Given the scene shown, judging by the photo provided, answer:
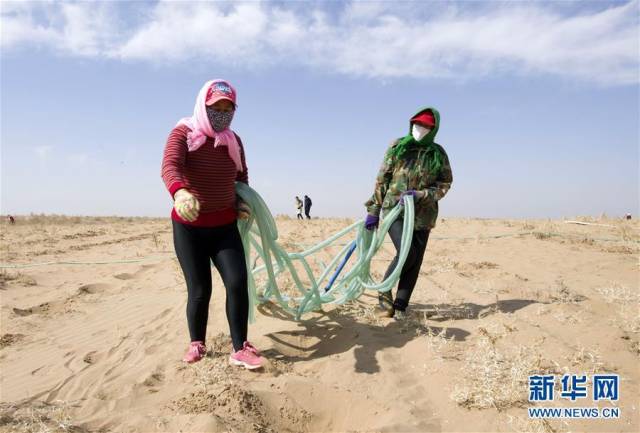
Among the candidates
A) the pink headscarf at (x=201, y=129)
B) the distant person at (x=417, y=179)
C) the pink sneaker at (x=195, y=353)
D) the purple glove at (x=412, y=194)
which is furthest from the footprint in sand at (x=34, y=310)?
the purple glove at (x=412, y=194)

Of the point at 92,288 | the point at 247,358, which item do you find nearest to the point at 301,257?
the point at 247,358

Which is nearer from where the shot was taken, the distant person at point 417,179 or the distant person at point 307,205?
the distant person at point 417,179

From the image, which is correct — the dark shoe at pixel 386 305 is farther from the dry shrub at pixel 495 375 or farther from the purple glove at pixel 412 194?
the dry shrub at pixel 495 375

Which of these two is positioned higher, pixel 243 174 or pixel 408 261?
pixel 243 174

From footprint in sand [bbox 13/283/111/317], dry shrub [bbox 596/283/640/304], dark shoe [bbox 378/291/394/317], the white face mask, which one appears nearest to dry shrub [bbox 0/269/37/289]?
footprint in sand [bbox 13/283/111/317]

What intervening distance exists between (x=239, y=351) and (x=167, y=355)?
2.36 feet

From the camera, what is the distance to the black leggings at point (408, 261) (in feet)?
12.9

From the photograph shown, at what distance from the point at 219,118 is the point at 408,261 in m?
2.05

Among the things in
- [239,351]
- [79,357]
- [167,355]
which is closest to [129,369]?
[167,355]

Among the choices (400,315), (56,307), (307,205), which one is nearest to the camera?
(400,315)

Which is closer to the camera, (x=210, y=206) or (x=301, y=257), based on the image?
(x=210, y=206)

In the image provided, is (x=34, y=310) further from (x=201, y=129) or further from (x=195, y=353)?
(x=201, y=129)

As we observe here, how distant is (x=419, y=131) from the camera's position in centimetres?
384

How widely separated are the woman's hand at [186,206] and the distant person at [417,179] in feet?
6.34
